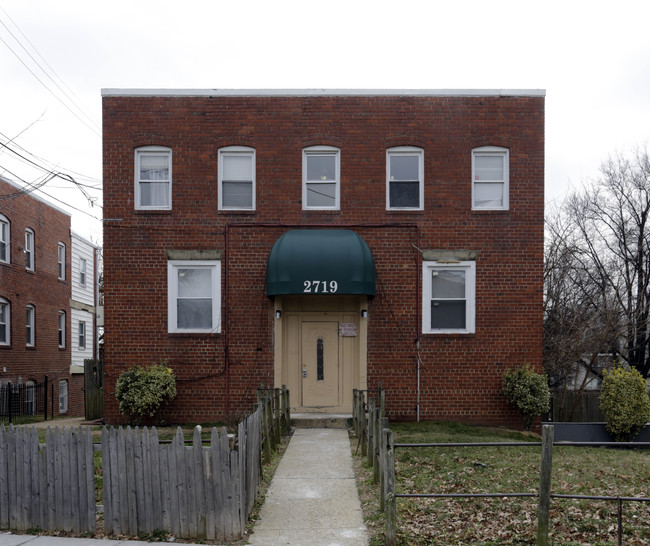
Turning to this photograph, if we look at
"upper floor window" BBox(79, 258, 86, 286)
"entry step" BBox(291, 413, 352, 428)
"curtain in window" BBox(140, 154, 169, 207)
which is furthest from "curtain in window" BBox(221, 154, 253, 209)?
"upper floor window" BBox(79, 258, 86, 286)

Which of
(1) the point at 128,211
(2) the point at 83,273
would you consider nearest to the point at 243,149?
(1) the point at 128,211

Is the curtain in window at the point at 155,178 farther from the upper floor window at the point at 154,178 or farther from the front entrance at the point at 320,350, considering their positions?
the front entrance at the point at 320,350

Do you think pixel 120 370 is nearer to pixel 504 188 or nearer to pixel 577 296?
pixel 504 188

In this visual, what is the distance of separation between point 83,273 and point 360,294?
74.0 ft

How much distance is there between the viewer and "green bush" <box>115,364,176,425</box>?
15.2 m

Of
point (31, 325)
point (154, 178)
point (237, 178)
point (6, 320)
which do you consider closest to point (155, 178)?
point (154, 178)

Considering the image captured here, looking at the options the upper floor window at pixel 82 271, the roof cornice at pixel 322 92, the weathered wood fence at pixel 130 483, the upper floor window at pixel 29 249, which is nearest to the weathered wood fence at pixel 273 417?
the weathered wood fence at pixel 130 483

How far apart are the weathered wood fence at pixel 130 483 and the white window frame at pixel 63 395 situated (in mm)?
23713

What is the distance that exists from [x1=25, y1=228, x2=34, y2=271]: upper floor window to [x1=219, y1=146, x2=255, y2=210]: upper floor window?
14425 mm

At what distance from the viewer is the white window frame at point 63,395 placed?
3039 cm

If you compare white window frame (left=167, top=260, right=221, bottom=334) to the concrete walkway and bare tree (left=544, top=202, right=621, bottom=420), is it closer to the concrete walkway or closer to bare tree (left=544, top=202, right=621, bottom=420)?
the concrete walkway

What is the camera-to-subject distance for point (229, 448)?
25.0 ft

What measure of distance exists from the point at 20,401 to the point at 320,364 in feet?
42.9

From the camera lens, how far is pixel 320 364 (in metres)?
16.7
